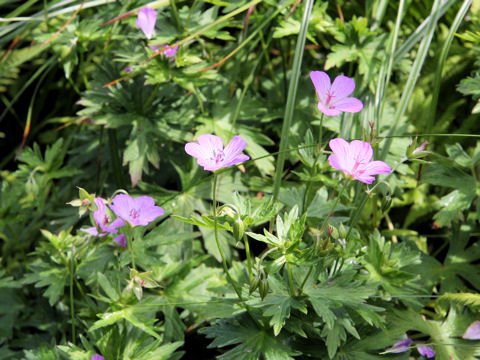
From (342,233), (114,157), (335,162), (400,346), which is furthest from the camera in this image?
(114,157)

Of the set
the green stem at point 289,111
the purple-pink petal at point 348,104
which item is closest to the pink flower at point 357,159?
the purple-pink petal at point 348,104

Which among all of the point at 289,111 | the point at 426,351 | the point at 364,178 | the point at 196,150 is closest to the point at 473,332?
the point at 426,351

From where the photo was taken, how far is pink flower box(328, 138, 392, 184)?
3.09 feet

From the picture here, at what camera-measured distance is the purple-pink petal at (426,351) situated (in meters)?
1.22

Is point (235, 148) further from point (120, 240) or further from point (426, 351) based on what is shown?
point (426, 351)

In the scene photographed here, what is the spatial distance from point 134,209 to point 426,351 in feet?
2.59

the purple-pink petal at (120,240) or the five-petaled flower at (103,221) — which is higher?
the five-petaled flower at (103,221)

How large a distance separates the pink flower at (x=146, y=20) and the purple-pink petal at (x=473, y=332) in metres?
1.14

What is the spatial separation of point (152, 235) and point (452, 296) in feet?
2.59

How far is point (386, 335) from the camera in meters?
1.19

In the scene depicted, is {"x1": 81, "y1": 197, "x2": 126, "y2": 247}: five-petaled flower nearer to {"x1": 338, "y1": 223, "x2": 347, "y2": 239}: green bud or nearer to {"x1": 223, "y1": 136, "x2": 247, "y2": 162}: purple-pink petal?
{"x1": 223, "y1": 136, "x2": 247, "y2": 162}: purple-pink petal

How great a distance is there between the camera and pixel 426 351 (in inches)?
48.3

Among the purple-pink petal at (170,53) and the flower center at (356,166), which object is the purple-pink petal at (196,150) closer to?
the flower center at (356,166)

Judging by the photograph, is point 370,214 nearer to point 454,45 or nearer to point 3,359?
point 454,45
